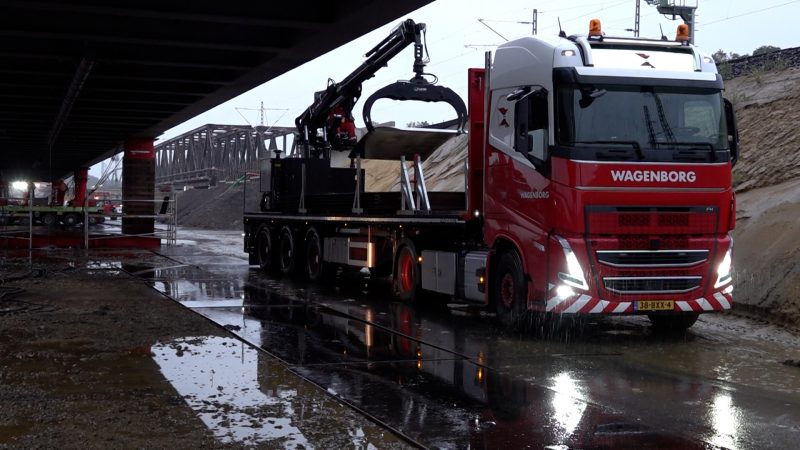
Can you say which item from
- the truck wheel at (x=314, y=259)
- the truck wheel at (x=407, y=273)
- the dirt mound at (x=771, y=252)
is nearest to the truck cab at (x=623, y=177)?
the dirt mound at (x=771, y=252)

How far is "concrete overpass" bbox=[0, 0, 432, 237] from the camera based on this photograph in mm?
15109

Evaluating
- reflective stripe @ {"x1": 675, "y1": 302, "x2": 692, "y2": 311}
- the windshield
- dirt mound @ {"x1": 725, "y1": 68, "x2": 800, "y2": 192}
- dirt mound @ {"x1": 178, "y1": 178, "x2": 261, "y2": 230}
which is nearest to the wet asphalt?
reflective stripe @ {"x1": 675, "y1": 302, "x2": 692, "y2": 311}

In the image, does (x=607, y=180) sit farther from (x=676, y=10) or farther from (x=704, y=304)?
(x=676, y=10)

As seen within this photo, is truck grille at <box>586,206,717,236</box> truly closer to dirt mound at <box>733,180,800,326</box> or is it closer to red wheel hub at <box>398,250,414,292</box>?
dirt mound at <box>733,180,800,326</box>

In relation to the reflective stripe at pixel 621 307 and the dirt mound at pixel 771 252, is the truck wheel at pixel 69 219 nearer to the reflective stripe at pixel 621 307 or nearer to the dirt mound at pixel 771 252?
the dirt mound at pixel 771 252

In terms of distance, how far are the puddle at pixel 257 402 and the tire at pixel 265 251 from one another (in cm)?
1137

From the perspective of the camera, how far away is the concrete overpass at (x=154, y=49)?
1511cm

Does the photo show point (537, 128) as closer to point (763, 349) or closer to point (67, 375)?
point (763, 349)

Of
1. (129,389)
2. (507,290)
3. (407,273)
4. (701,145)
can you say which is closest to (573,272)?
(507,290)

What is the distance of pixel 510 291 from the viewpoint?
11586mm

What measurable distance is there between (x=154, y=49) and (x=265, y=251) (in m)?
5.71

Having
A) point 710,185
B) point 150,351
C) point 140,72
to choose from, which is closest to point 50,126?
point 140,72

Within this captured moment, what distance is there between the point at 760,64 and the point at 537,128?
16.7 m

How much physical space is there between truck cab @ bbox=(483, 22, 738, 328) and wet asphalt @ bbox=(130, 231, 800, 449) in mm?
764
